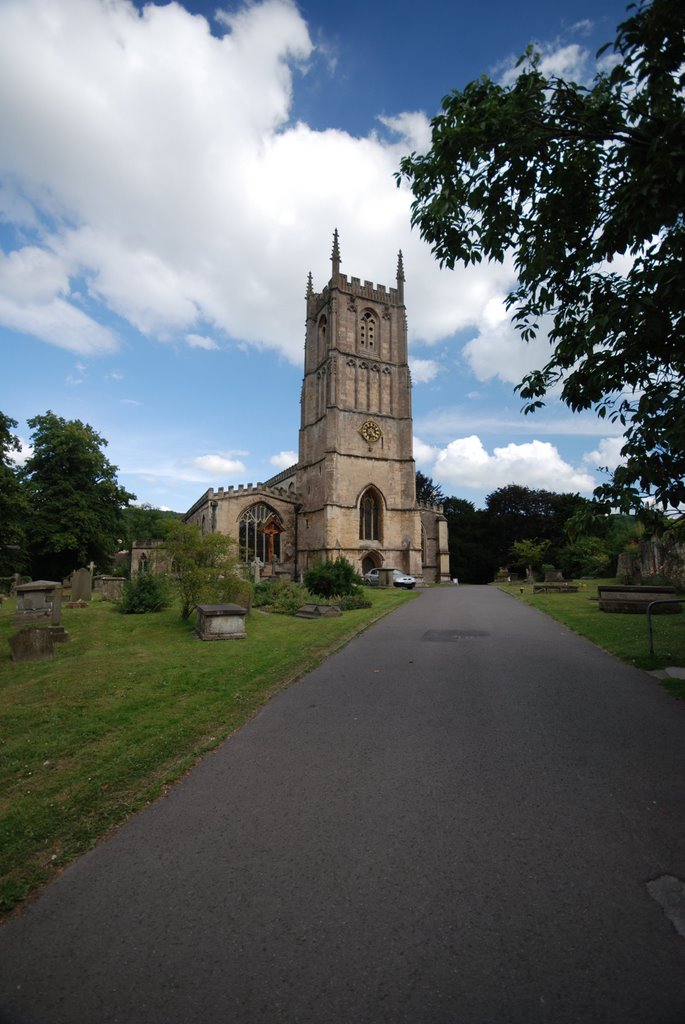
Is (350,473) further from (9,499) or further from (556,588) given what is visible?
(9,499)

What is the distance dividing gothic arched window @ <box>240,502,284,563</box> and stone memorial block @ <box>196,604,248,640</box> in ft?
99.3

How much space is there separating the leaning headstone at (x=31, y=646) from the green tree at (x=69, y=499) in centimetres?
2346

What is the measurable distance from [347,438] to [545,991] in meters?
41.3

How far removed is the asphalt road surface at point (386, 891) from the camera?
2074 millimetres

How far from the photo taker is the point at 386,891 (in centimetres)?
272

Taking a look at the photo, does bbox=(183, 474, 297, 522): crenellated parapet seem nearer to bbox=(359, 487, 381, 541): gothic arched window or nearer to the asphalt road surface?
bbox=(359, 487, 381, 541): gothic arched window

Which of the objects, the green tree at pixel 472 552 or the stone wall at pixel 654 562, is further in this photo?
the green tree at pixel 472 552

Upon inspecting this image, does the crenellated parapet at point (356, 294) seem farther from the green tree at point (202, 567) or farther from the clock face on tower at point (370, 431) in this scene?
the green tree at point (202, 567)

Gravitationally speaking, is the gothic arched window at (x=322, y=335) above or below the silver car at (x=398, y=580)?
above

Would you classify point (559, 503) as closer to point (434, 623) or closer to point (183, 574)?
point (434, 623)

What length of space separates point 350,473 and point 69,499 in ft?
66.2

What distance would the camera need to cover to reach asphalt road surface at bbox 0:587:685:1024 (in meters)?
2.07

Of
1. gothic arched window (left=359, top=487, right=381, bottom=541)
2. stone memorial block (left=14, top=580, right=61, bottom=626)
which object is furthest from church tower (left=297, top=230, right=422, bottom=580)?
stone memorial block (left=14, top=580, right=61, bottom=626)

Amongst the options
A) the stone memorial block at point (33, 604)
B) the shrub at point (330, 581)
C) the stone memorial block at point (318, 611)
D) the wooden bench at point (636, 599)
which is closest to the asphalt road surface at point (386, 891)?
the wooden bench at point (636, 599)
